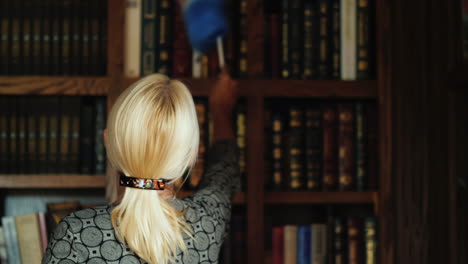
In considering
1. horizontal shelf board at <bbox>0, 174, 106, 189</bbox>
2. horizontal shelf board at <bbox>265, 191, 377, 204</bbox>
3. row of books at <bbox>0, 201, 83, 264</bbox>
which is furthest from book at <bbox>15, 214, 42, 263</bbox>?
horizontal shelf board at <bbox>265, 191, 377, 204</bbox>

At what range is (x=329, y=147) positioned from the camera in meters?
1.66

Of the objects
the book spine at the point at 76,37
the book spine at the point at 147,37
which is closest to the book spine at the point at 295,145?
the book spine at the point at 147,37

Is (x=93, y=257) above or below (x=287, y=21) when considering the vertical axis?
below

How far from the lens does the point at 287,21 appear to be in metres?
1.64

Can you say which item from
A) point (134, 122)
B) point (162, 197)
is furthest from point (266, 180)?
point (134, 122)

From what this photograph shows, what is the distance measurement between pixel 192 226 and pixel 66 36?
0.84 metres

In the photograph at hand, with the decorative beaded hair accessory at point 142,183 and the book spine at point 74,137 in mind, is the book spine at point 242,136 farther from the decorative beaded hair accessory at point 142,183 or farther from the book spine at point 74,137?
the decorative beaded hair accessory at point 142,183

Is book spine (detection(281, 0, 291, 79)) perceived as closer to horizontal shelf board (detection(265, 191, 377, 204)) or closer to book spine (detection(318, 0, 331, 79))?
book spine (detection(318, 0, 331, 79))

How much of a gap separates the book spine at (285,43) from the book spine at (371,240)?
0.56 meters

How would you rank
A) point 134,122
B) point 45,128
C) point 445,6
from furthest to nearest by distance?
point 45,128
point 445,6
point 134,122

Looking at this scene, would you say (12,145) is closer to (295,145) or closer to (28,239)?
(28,239)

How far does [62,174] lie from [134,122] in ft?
2.35

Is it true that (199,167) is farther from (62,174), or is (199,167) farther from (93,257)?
(93,257)

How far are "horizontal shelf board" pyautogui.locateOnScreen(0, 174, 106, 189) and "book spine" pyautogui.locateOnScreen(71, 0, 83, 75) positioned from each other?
343 mm
